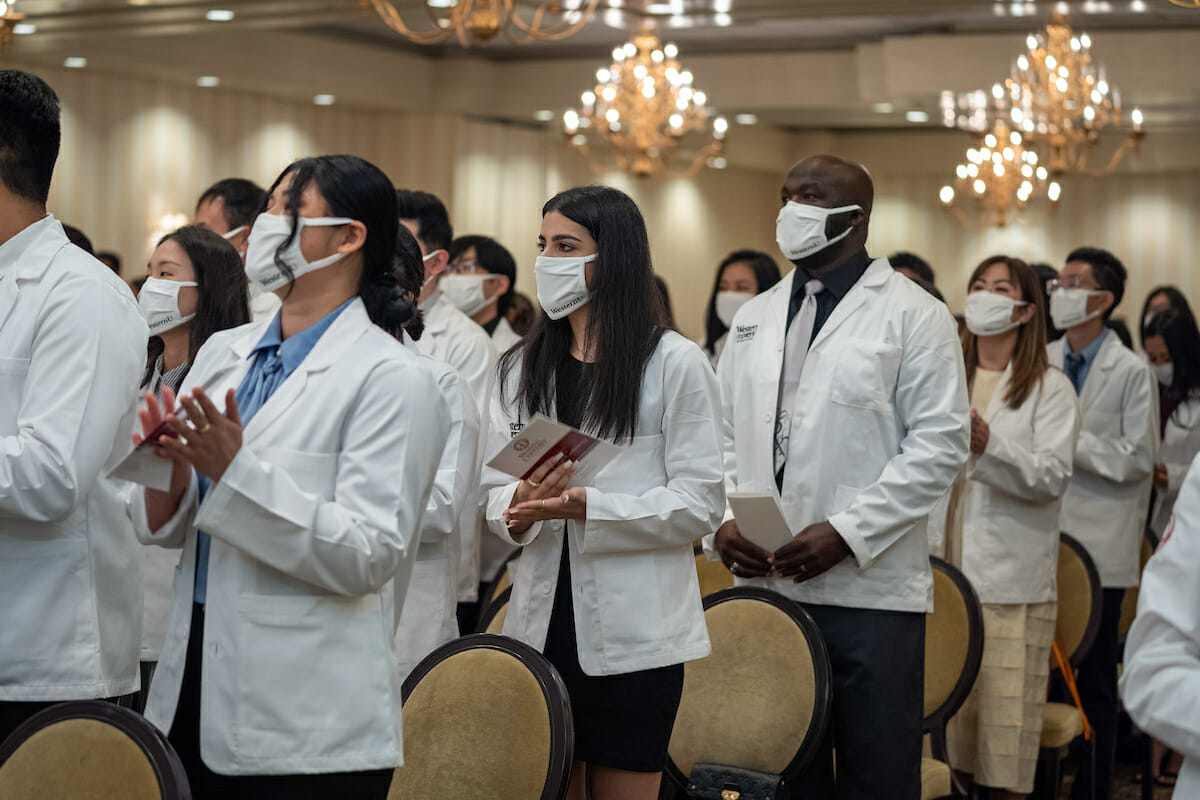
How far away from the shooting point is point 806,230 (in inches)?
147

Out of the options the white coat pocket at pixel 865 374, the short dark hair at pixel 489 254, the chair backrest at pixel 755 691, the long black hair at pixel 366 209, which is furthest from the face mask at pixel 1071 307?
the long black hair at pixel 366 209

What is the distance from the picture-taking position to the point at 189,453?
6.40 ft

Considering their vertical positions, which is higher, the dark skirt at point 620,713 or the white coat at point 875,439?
the white coat at point 875,439

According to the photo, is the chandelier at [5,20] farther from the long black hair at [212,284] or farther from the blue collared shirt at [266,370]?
the blue collared shirt at [266,370]

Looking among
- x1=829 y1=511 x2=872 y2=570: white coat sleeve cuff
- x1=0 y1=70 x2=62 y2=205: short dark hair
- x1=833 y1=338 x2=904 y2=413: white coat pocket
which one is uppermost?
x1=0 y1=70 x2=62 y2=205: short dark hair

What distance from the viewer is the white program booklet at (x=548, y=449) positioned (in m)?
2.70

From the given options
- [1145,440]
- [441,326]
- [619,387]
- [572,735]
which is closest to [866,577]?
[619,387]

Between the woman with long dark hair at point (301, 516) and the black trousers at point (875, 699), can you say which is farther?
the black trousers at point (875, 699)

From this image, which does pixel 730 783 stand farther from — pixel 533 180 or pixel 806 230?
pixel 533 180

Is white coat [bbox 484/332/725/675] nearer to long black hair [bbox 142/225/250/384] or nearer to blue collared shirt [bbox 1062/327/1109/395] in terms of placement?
long black hair [bbox 142/225/250/384]

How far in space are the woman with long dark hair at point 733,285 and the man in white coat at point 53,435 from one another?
174 inches

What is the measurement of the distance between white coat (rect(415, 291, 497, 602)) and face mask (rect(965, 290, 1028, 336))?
1.64 m

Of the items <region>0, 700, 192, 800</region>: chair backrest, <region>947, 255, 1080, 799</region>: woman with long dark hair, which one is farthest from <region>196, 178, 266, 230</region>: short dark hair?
<region>0, 700, 192, 800</region>: chair backrest

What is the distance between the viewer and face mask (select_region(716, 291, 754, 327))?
665cm
